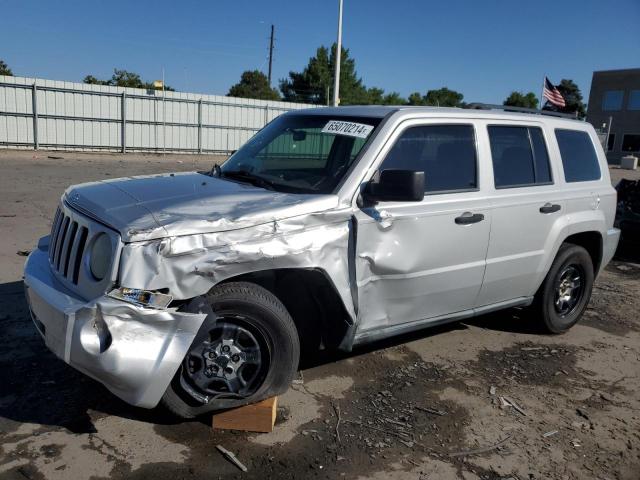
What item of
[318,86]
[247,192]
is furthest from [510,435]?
[318,86]

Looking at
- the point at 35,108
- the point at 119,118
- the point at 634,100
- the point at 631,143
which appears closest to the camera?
the point at 35,108

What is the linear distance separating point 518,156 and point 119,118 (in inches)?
866

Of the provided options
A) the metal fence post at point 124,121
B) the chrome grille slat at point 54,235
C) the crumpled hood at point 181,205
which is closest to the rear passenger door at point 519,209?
the crumpled hood at point 181,205

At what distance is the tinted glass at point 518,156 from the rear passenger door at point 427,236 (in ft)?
0.77

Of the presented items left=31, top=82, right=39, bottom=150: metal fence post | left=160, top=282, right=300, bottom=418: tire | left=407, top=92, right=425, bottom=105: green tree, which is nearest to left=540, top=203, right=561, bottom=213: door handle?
left=160, top=282, right=300, bottom=418: tire

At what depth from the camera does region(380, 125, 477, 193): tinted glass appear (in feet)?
13.0

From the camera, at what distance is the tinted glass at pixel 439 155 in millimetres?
3947

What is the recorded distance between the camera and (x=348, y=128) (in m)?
4.04

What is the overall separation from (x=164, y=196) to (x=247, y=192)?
1.69ft

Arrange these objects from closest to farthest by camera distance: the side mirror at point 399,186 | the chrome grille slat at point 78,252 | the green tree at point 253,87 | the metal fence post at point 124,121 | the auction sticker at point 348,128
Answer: the chrome grille slat at point 78,252 → the side mirror at point 399,186 → the auction sticker at point 348,128 → the metal fence post at point 124,121 → the green tree at point 253,87

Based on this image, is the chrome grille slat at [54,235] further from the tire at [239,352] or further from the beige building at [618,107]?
the beige building at [618,107]

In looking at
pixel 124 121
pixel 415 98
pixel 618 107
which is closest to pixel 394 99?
pixel 415 98

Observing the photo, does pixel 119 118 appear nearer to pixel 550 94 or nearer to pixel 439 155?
pixel 550 94

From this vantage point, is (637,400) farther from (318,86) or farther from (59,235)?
(318,86)
